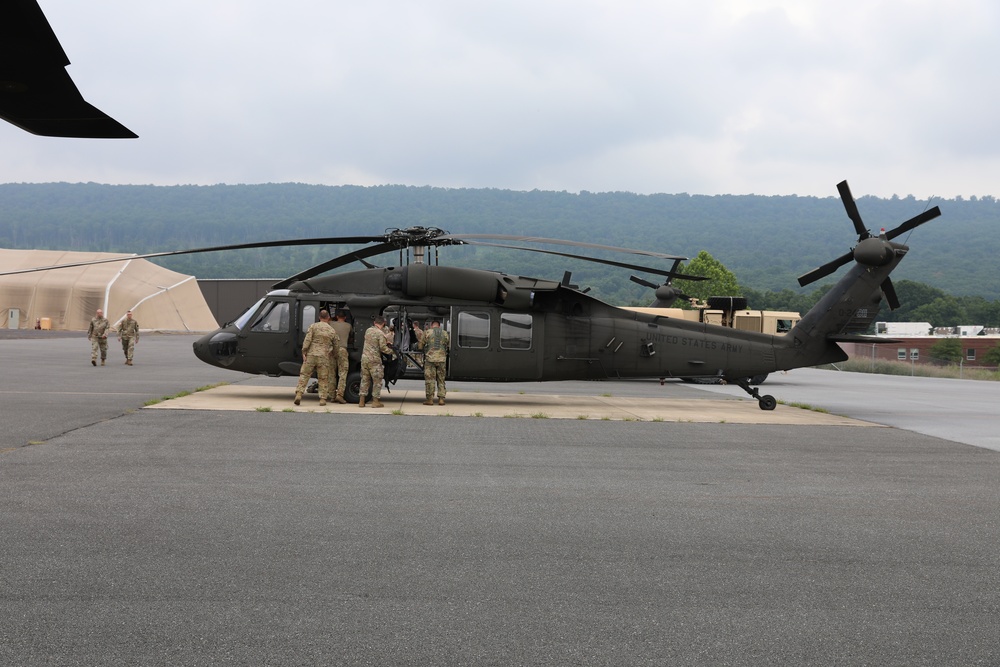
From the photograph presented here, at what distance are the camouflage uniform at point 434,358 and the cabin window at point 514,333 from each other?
1170 millimetres

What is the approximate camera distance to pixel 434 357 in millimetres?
16766

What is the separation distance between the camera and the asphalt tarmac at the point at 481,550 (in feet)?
13.6

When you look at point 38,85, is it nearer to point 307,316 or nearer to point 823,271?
point 307,316

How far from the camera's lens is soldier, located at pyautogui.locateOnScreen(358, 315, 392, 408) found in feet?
52.0

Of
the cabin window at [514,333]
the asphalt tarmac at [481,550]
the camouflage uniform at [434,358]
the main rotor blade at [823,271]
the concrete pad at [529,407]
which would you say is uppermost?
Answer: the main rotor blade at [823,271]

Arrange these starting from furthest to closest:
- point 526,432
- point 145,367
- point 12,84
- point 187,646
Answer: point 145,367 < point 526,432 < point 187,646 < point 12,84

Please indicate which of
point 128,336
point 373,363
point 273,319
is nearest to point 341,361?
point 373,363

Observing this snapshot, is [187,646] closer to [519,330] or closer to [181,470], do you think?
[181,470]

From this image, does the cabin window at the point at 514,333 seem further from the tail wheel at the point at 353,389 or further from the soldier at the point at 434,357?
the tail wheel at the point at 353,389

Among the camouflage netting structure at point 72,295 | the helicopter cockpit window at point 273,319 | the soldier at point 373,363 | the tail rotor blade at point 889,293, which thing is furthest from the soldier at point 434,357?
the camouflage netting structure at point 72,295

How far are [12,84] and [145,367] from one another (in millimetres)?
25703

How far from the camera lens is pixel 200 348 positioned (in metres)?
17.2

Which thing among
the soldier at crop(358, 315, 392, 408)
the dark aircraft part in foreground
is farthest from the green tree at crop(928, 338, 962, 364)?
the dark aircraft part in foreground

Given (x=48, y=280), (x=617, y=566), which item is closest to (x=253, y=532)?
(x=617, y=566)
